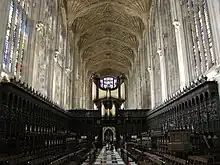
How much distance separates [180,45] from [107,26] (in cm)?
2183

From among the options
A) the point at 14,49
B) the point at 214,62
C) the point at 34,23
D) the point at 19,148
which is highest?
the point at 34,23

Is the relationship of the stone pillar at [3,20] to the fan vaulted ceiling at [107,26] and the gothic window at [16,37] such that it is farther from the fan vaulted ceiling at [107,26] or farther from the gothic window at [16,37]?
the fan vaulted ceiling at [107,26]

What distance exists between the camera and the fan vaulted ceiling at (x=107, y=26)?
2934 cm

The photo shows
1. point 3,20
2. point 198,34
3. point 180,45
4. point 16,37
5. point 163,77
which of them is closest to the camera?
point 3,20

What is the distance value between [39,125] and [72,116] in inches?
482

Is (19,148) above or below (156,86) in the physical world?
below

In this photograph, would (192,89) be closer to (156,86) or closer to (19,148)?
(19,148)

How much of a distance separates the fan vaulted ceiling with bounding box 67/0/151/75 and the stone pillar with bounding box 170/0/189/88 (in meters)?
10.6

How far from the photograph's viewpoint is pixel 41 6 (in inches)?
683

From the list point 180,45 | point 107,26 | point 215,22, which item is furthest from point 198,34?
point 107,26

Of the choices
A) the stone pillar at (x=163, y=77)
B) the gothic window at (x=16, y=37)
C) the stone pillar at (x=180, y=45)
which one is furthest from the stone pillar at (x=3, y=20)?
the stone pillar at (x=163, y=77)

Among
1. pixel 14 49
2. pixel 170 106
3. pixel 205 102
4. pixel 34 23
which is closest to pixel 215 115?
pixel 205 102

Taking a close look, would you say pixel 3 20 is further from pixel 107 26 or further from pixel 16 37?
pixel 107 26

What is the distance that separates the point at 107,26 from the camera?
120ft
